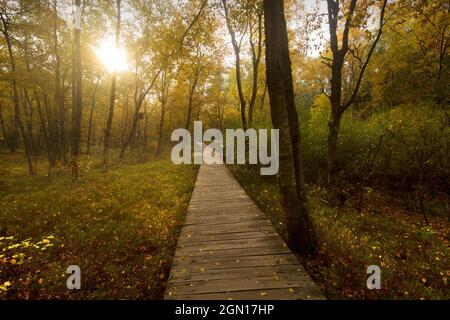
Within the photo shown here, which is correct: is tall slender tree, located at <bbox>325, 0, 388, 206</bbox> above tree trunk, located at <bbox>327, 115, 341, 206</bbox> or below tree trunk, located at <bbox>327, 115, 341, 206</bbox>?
above

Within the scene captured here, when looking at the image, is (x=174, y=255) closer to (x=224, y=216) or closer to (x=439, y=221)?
(x=224, y=216)

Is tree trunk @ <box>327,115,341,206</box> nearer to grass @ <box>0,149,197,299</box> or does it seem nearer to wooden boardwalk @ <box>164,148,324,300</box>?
wooden boardwalk @ <box>164,148,324,300</box>

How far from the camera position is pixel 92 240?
591cm

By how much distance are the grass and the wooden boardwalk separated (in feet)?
1.39

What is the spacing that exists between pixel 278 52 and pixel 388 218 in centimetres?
674

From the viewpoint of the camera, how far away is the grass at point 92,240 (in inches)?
162

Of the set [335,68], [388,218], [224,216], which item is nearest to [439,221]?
[388,218]

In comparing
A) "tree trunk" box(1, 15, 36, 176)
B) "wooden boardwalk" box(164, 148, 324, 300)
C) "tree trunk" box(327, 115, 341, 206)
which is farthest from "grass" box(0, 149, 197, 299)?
"tree trunk" box(1, 15, 36, 176)

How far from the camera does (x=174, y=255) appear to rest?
4.96 meters

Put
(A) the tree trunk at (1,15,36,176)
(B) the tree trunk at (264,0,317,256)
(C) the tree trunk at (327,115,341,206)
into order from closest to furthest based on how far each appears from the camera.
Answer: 1. (B) the tree trunk at (264,0,317,256)
2. (C) the tree trunk at (327,115,341,206)
3. (A) the tree trunk at (1,15,36,176)

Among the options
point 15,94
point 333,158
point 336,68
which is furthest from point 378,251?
point 15,94

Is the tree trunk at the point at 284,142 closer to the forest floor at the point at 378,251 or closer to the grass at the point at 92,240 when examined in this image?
the forest floor at the point at 378,251

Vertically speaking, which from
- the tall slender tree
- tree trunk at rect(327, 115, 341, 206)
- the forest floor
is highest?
the tall slender tree

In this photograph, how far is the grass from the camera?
412 centimetres
